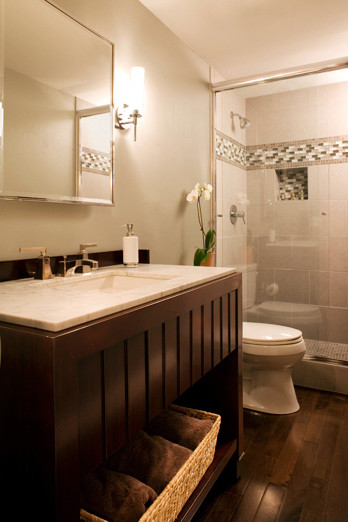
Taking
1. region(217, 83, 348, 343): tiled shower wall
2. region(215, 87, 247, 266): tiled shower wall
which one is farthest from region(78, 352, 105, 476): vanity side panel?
region(217, 83, 348, 343): tiled shower wall

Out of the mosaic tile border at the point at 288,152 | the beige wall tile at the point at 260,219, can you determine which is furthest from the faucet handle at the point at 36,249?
the beige wall tile at the point at 260,219

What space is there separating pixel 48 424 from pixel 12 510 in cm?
21

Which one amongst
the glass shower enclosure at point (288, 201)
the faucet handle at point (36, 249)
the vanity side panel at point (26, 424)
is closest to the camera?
the vanity side panel at point (26, 424)

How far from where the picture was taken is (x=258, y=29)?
7.57 ft

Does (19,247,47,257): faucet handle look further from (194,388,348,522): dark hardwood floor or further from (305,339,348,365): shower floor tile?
(305,339,348,365): shower floor tile

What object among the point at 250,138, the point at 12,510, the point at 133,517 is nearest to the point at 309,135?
the point at 250,138

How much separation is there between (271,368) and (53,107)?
68.5 inches

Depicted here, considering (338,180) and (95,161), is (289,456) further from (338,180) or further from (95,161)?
(338,180)

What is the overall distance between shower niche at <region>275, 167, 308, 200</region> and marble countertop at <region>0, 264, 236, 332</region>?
1636mm

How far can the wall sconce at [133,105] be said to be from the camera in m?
1.78

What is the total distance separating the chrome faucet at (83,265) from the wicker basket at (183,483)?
0.71 meters

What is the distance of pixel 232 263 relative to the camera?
3000 mm

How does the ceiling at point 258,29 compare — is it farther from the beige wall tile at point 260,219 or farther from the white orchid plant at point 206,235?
the beige wall tile at point 260,219

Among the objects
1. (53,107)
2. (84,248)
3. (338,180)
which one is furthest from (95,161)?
(338,180)
